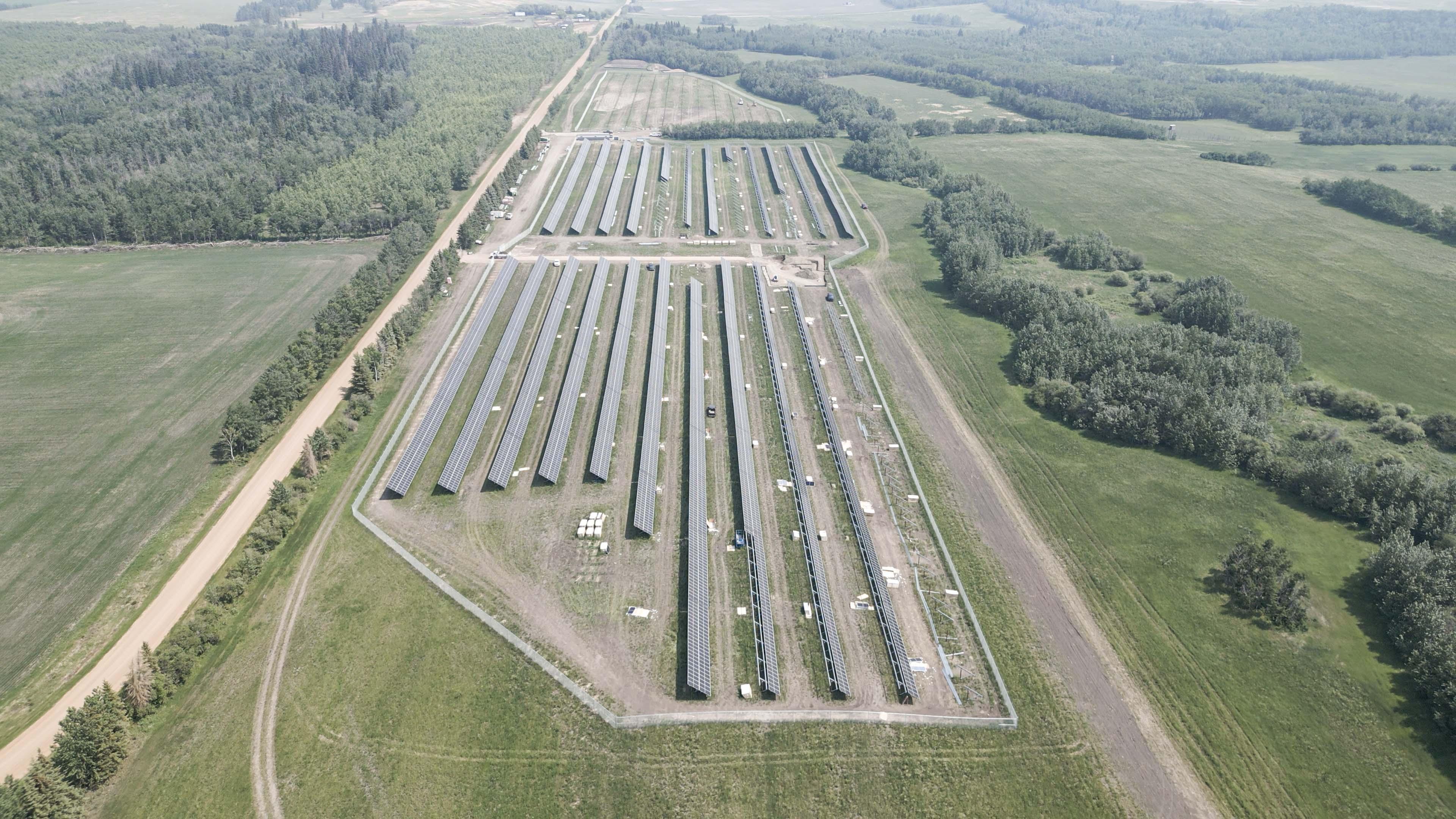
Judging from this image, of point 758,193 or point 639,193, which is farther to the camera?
point 758,193

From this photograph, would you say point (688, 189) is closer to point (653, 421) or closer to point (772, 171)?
point (772, 171)

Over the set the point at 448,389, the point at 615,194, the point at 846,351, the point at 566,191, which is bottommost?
the point at 448,389

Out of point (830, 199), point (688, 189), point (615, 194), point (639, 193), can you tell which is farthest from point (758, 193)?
point (615, 194)

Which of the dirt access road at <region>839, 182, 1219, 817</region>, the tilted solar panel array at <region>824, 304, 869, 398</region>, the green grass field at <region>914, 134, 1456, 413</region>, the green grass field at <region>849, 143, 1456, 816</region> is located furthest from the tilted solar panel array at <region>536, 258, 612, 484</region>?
the green grass field at <region>914, 134, 1456, 413</region>

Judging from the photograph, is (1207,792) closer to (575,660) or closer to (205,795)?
(575,660)

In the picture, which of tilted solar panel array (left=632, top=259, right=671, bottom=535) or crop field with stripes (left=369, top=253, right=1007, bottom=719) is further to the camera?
tilted solar panel array (left=632, top=259, right=671, bottom=535)

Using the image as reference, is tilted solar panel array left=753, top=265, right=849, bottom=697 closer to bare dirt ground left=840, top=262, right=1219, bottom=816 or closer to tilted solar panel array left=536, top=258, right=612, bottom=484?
bare dirt ground left=840, top=262, right=1219, bottom=816

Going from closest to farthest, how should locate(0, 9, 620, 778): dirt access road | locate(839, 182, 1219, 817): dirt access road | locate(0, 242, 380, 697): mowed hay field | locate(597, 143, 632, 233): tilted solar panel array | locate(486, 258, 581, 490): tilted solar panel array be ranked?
locate(839, 182, 1219, 817): dirt access road, locate(0, 9, 620, 778): dirt access road, locate(0, 242, 380, 697): mowed hay field, locate(486, 258, 581, 490): tilted solar panel array, locate(597, 143, 632, 233): tilted solar panel array
